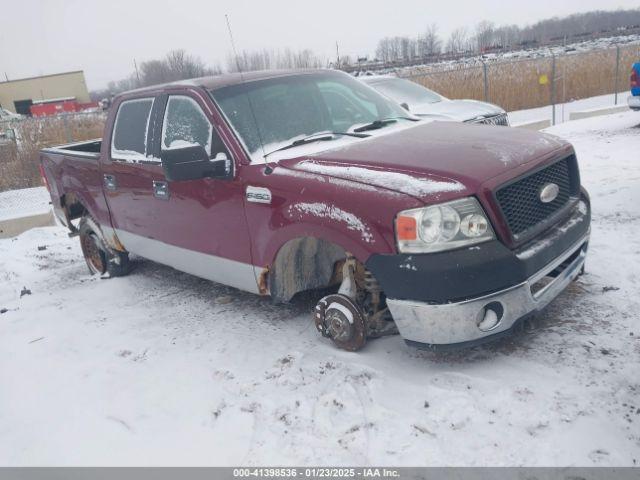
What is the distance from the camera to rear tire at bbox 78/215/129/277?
Result: 569cm

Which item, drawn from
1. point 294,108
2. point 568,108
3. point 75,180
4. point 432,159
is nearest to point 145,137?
point 294,108

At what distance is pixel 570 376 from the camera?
2.95 meters

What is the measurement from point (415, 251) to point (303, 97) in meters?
1.88

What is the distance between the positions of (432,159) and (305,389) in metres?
1.55

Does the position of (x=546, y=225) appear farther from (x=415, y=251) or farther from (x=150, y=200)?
(x=150, y=200)

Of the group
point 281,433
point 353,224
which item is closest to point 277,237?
point 353,224

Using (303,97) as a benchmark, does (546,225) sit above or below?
below

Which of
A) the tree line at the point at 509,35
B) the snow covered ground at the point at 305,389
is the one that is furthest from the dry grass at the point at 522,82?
the tree line at the point at 509,35

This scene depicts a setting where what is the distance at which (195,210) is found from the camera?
407 centimetres

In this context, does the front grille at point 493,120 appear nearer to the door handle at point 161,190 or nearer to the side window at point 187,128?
the side window at point 187,128

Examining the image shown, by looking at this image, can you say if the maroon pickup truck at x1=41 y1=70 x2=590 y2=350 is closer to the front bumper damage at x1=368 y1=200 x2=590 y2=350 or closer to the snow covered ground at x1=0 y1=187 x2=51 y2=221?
the front bumper damage at x1=368 y1=200 x2=590 y2=350

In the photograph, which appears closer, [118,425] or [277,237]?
[118,425]

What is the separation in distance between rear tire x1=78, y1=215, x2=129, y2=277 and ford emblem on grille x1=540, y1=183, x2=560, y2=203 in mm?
4211

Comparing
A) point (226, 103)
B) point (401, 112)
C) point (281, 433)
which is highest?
point (226, 103)
